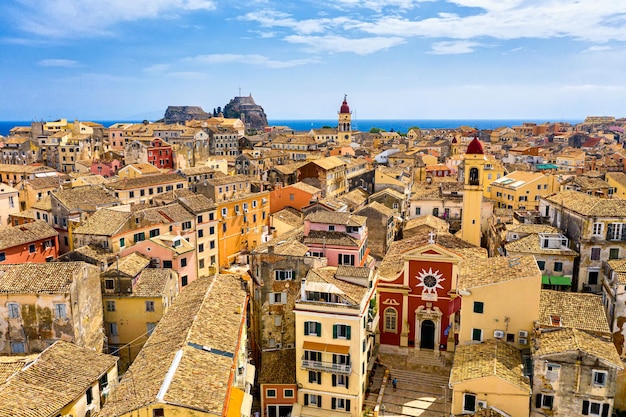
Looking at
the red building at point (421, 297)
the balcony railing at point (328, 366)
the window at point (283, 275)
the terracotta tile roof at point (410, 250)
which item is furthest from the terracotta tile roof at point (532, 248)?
the window at point (283, 275)

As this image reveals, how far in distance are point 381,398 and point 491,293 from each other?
9787 mm

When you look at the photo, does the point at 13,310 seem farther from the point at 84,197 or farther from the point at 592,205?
the point at 592,205

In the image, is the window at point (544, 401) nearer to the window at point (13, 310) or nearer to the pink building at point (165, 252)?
the pink building at point (165, 252)

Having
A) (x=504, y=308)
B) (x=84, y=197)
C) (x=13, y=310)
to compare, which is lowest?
(x=13, y=310)

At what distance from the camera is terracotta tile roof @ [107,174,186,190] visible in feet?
189

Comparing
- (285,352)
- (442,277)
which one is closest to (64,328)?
(285,352)

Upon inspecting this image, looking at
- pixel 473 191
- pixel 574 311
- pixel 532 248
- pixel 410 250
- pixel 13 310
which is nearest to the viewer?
pixel 13 310

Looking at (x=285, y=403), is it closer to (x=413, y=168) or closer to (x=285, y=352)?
(x=285, y=352)

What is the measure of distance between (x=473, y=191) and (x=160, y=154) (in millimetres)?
57924

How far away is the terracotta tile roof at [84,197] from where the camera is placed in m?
46.0

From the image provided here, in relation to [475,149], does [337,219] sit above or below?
below

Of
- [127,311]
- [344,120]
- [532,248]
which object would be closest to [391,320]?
[532,248]

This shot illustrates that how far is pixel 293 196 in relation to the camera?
61562 mm

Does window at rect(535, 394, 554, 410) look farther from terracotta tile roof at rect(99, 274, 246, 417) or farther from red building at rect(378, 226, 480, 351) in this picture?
terracotta tile roof at rect(99, 274, 246, 417)
